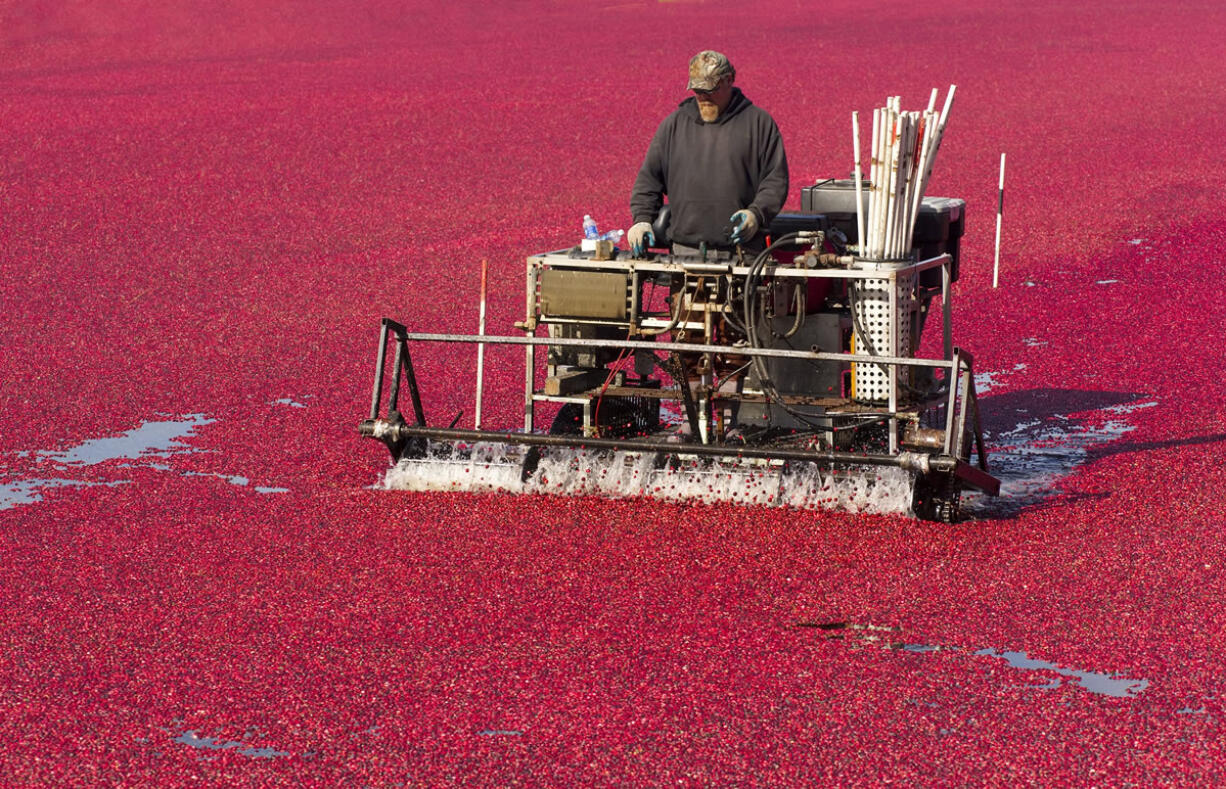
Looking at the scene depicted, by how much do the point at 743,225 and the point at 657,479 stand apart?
1.36 meters

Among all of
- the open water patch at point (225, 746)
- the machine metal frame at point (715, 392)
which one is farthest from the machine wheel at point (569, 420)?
the open water patch at point (225, 746)

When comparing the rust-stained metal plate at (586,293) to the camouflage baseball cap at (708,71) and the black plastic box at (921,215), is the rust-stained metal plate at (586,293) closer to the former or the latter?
the camouflage baseball cap at (708,71)

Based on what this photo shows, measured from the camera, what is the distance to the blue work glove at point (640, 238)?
9438 millimetres

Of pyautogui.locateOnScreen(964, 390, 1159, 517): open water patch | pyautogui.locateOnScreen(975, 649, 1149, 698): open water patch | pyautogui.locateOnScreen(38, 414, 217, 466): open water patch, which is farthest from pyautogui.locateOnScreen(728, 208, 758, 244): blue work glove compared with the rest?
pyautogui.locateOnScreen(38, 414, 217, 466): open water patch

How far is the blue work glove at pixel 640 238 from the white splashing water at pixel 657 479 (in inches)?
42.0

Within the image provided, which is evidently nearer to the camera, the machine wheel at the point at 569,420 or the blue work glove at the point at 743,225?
the blue work glove at the point at 743,225

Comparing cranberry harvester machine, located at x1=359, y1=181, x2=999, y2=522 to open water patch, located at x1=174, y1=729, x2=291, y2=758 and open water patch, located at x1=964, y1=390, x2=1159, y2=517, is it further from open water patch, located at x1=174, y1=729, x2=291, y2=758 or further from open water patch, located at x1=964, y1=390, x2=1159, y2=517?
open water patch, located at x1=174, y1=729, x2=291, y2=758

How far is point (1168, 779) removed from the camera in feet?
18.2

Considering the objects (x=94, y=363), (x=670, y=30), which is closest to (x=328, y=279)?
(x=94, y=363)

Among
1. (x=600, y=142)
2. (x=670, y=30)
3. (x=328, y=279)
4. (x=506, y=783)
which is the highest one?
(x=670, y=30)

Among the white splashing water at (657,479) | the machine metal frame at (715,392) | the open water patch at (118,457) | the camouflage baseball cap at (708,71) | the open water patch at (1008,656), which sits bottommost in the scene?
the open water patch at (1008,656)

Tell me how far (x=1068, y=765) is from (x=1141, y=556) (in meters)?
2.43

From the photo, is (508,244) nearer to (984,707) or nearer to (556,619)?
(556,619)

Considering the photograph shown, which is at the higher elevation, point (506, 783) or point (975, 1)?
point (975, 1)
